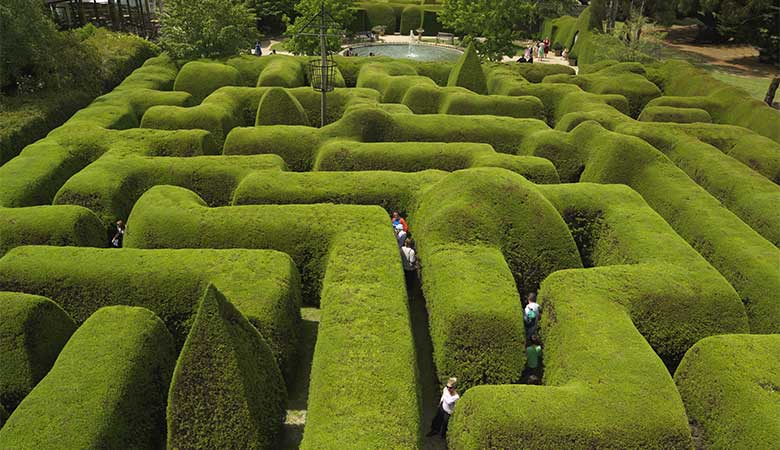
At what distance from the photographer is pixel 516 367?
429 inches

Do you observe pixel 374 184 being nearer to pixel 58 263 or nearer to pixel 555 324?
pixel 555 324

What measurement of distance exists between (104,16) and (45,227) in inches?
1522

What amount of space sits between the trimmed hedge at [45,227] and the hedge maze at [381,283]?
64 mm

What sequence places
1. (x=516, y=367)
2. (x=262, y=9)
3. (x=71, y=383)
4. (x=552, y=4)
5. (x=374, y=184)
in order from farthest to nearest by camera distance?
(x=552, y=4) → (x=262, y=9) → (x=374, y=184) → (x=516, y=367) → (x=71, y=383)

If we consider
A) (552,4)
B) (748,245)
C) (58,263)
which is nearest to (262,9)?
(552,4)

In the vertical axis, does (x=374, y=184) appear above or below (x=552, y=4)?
below

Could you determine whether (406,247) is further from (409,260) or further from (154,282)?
(154,282)

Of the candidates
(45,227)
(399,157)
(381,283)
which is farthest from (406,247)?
(45,227)

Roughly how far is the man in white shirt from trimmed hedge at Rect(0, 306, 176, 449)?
569 cm

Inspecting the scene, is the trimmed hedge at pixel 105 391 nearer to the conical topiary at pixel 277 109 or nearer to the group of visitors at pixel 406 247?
the group of visitors at pixel 406 247

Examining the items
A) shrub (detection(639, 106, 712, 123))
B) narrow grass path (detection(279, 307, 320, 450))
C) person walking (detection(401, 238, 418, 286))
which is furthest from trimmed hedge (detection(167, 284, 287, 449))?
shrub (detection(639, 106, 712, 123))

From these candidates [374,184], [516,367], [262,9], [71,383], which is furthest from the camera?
[262,9]

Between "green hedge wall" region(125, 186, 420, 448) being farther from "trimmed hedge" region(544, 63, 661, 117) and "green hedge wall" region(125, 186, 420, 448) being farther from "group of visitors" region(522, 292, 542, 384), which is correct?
"trimmed hedge" region(544, 63, 661, 117)

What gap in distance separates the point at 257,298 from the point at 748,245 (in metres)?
13.6
